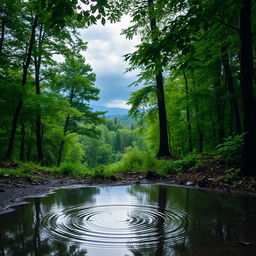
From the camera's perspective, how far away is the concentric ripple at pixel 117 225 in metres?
2.13

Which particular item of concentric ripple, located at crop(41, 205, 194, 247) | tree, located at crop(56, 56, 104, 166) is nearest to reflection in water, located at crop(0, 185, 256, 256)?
concentric ripple, located at crop(41, 205, 194, 247)

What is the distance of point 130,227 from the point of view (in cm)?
246

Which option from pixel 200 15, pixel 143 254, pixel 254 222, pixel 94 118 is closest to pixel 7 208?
pixel 143 254

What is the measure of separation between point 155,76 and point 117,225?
34.1 feet

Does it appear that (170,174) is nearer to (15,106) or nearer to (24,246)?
(24,246)

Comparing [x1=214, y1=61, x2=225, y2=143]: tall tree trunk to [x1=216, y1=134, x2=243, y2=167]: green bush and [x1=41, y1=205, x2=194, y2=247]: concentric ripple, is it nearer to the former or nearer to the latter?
[x1=216, y1=134, x2=243, y2=167]: green bush

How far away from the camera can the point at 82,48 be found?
40.9 feet

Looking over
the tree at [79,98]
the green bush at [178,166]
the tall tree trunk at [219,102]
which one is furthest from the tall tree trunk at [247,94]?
the tree at [79,98]

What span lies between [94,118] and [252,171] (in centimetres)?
1803

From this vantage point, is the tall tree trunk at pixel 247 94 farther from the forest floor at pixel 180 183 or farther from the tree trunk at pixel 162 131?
the tree trunk at pixel 162 131

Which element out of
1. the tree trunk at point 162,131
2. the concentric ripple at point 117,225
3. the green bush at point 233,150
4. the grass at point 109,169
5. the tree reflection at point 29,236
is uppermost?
the tree trunk at point 162,131

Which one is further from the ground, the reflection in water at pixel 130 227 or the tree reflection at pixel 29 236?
the reflection in water at pixel 130 227

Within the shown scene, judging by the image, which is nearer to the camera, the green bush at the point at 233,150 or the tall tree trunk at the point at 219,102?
the green bush at the point at 233,150

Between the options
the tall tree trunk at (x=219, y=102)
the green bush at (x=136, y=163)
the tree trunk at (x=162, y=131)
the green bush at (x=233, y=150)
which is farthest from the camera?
the tall tree trunk at (x=219, y=102)
